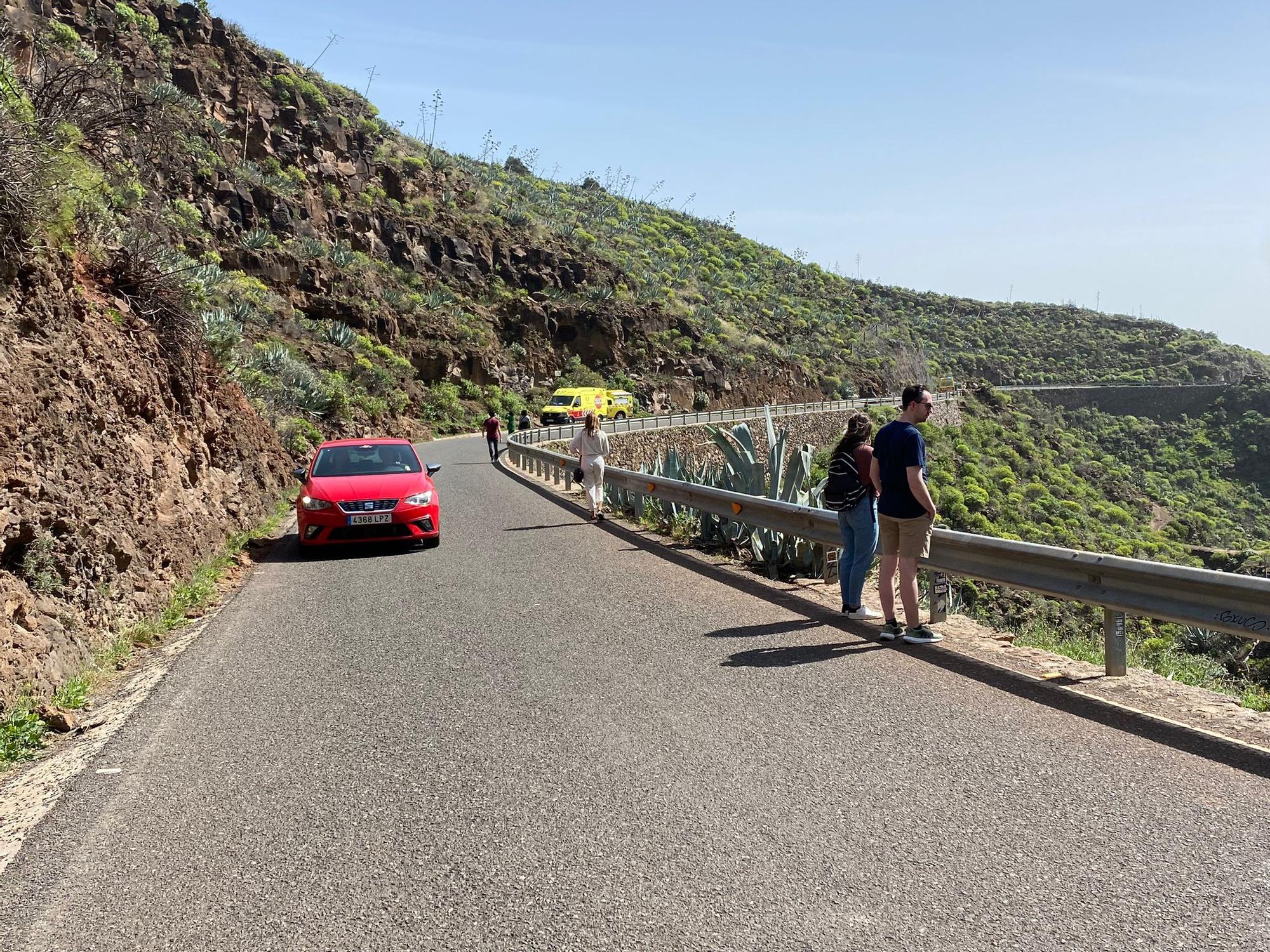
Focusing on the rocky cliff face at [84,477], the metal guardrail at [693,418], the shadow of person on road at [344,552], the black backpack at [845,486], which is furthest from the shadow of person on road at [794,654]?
the metal guardrail at [693,418]

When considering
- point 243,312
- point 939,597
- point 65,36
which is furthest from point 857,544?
point 65,36

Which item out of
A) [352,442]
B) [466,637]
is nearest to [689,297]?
[352,442]

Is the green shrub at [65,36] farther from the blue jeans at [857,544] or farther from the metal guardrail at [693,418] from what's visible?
the blue jeans at [857,544]

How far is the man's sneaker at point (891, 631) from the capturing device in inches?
274

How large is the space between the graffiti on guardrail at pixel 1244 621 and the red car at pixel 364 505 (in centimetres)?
903

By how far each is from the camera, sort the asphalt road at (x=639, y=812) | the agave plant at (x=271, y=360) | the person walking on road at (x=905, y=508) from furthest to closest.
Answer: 1. the agave plant at (x=271, y=360)
2. the person walking on road at (x=905, y=508)
3. the asphalt road at (x=639, y=812)

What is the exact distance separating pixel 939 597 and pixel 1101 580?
59.3 inches

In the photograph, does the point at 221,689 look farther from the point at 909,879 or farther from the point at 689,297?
the point at 689,297

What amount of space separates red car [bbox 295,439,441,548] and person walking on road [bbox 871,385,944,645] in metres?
6.75

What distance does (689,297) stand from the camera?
78.4m

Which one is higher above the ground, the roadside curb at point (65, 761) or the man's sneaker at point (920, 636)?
the man's sneaker at point (920, 636)

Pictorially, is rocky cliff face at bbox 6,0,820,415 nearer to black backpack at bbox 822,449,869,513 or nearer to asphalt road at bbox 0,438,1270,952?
black backpack at bbox 822,449,869,513

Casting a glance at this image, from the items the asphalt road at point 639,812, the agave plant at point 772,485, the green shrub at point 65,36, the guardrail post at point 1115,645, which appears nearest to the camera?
the asphalt road at point 639,812

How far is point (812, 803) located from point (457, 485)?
18.8 m
